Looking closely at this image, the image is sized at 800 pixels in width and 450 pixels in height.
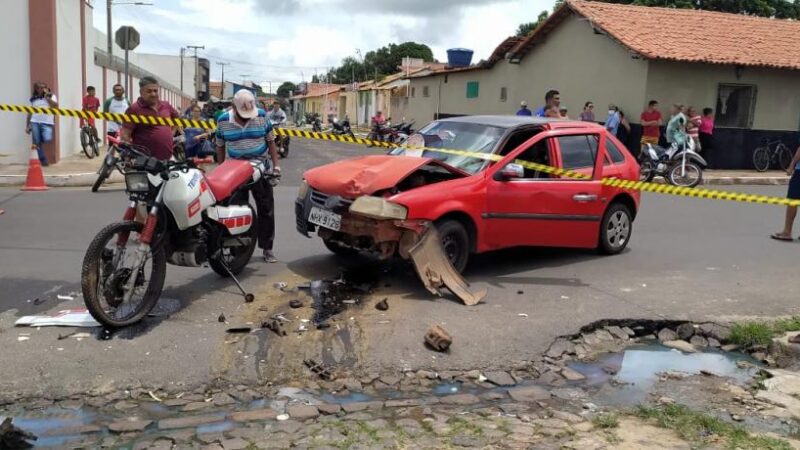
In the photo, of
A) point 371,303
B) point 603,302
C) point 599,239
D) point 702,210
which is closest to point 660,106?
point 702,210

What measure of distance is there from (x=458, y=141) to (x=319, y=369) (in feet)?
11.4

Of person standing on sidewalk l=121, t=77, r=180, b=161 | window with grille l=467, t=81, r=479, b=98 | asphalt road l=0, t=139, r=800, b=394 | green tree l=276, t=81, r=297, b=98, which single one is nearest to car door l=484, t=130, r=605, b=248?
asphalt road l=0, t=139, r=800, b=394

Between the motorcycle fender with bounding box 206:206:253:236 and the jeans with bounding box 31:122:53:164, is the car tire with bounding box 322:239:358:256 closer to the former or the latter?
the motorcycle fender with bounding box 206:206:253:236

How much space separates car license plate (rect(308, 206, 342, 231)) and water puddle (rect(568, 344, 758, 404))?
2421 millimetres

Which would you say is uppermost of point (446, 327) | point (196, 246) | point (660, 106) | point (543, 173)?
point (660, 106)

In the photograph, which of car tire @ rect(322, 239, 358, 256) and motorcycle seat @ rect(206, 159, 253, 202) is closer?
motorcycle seat @ rect(206, 159, 253, 202)

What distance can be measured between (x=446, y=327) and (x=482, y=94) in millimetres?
24047

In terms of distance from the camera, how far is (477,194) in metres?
6.44

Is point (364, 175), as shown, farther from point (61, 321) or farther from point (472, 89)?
point (472, 89)

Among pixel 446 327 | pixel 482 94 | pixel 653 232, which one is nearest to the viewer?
pixel 446 327

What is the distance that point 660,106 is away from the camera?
1842 cm

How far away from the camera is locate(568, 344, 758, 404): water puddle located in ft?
14.4

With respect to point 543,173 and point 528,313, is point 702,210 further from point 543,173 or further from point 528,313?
point 528,313

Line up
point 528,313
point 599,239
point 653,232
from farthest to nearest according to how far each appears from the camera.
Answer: point 653,232
point 599,239
point 528,313
